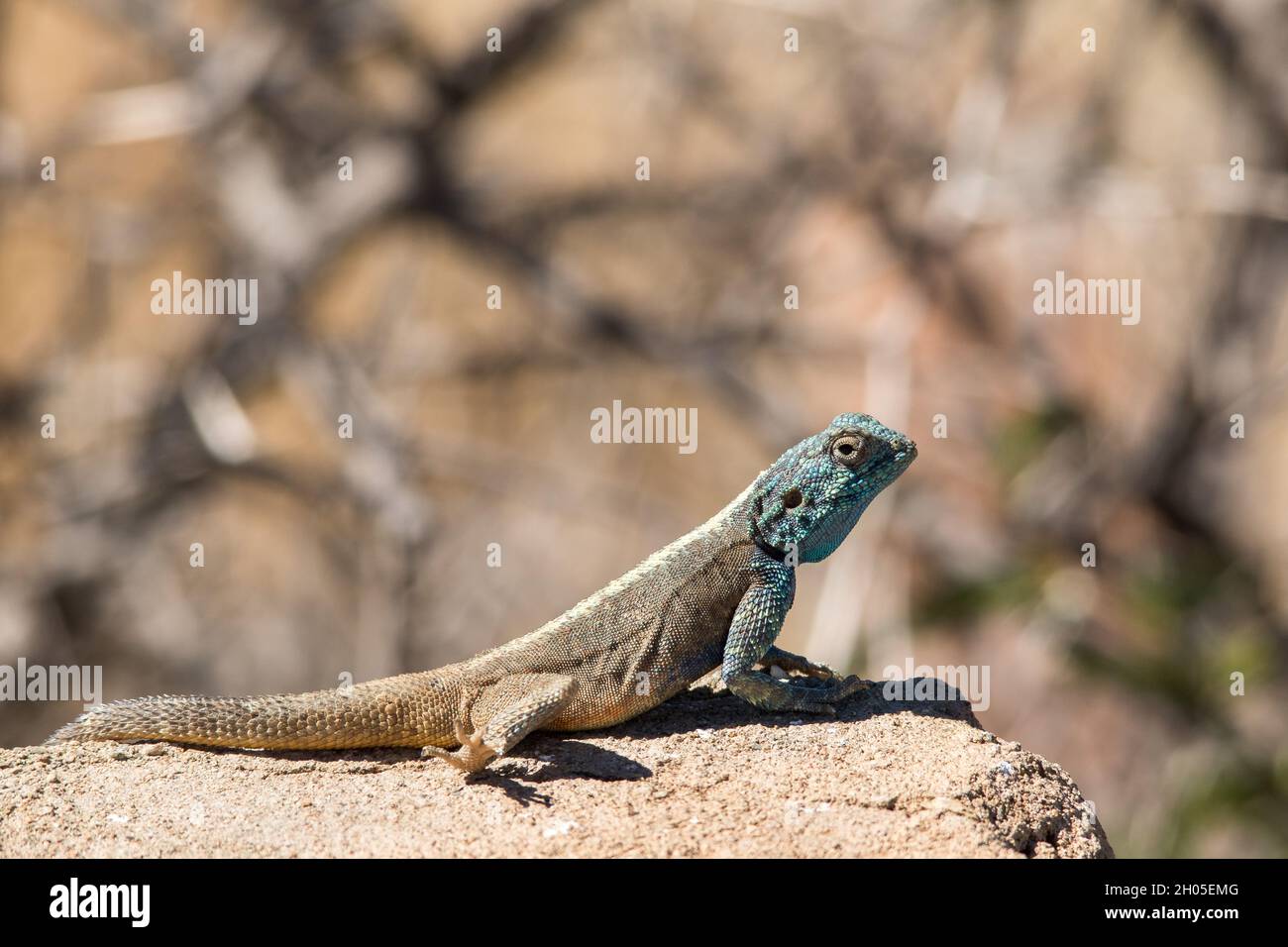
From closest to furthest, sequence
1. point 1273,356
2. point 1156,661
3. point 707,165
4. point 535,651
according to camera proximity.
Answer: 1. point 535,651
2. point 1156,661
3. point 1273,356
4. point 707,165

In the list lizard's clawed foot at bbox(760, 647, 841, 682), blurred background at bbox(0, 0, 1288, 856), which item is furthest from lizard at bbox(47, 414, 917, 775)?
blurred background at bbox(0, 0, 1288, 856)

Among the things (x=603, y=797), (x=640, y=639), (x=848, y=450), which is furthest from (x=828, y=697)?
(x=603, y=797)

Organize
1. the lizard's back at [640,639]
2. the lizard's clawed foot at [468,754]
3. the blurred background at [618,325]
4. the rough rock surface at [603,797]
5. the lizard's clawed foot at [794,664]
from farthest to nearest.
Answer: the blurred background at [618,325]
the lizard's clawed foot at [794,664]
the lizard's back at [640,639]
the lizard's clawed foot at [468,754]
the rough rock surface at [603,797]

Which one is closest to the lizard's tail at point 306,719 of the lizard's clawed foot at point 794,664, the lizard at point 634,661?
the lizard at point 634,661

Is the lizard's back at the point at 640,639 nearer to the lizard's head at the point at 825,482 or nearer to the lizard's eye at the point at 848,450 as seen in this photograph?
the lizard's head at the point at 825,482

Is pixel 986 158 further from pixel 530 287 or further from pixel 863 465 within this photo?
pixel 863 465

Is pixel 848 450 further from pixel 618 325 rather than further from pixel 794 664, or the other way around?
pixel 618 325

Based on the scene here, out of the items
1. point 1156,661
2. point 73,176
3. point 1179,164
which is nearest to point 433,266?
point 73,176
